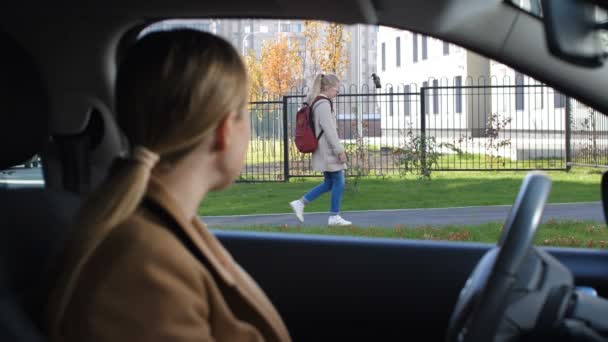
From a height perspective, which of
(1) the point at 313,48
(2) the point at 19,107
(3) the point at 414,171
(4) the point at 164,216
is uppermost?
(1) the point at 313,48

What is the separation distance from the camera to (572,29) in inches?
72.1

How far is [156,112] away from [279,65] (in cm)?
2106

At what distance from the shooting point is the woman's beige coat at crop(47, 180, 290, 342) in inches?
57.2

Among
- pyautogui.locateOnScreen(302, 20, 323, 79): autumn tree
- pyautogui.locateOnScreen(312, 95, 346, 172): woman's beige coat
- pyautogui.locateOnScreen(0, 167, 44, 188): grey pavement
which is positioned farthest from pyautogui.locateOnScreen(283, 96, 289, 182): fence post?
pyautogui.locateOnScreen(0, 167, 44, 188): grey pavement

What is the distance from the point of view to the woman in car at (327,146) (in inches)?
349

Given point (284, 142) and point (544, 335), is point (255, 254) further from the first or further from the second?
point (284, 142)

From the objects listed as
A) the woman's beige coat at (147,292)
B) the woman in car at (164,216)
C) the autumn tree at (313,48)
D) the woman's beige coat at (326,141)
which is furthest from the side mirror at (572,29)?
the autumn tree at (313,48)

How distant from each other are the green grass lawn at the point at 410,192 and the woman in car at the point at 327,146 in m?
1.14

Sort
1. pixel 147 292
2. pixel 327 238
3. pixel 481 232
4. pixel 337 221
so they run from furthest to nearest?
1. pixel 337 221
2. pixel 481 232
3. pixel 327 238
4. pixel 147 292

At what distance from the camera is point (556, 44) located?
185 cm

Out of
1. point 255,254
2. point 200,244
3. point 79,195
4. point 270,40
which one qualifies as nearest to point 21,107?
point 79,195

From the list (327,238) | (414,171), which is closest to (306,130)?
(414,171)

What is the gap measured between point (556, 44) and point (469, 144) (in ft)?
45.2

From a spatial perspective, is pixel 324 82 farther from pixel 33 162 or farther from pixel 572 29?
pixel 572 29
